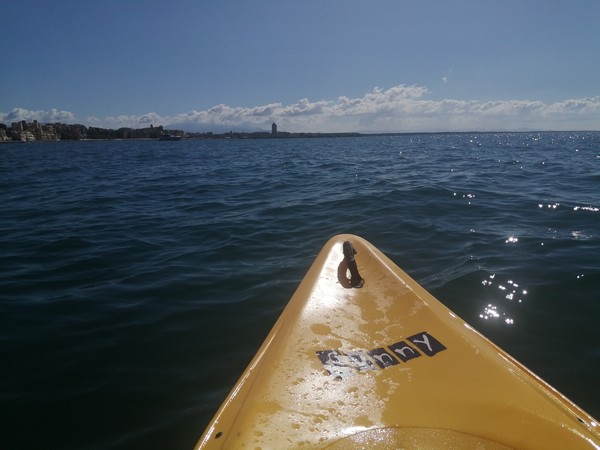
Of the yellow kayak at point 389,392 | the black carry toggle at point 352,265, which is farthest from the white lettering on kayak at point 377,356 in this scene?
the black carry toggle at point 352,265

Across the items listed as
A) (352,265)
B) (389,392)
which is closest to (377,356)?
(389,392)

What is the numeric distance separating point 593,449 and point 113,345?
3701 millimetres

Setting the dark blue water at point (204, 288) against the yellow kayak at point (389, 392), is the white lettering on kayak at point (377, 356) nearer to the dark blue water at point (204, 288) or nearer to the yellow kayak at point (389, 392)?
the yellow kayak at point (389, 392)

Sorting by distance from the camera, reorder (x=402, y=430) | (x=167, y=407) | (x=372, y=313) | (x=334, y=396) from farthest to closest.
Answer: (x=372, y=313) < (x=167, y=407) < (x=334, y=396) < (x=402, y=430)

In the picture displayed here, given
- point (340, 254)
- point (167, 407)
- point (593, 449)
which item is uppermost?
point (340, 254)

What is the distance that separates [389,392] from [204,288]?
3.12 metres

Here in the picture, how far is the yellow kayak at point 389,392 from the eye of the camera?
1.73 metres

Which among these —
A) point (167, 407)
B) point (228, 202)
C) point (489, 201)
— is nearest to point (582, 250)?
point (489, 201)

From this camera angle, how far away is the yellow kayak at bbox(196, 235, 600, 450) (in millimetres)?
1727

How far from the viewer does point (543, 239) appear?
5.89 m

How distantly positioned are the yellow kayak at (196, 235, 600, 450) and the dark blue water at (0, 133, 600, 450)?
0.81 metres

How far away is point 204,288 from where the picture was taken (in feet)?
15.1

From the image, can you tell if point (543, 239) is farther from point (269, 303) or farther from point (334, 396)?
point (334, 396)

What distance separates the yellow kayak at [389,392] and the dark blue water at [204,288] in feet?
2.67
